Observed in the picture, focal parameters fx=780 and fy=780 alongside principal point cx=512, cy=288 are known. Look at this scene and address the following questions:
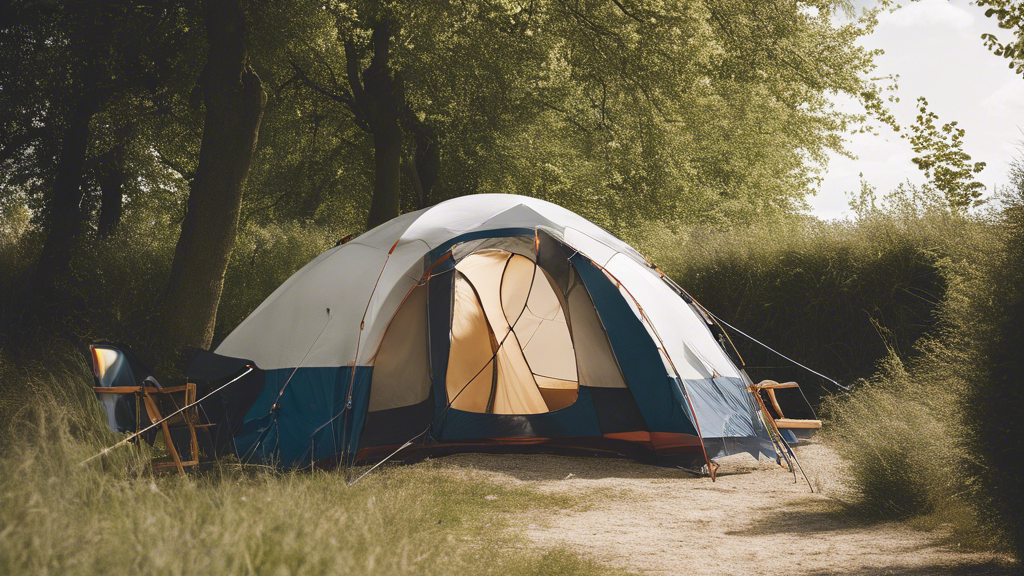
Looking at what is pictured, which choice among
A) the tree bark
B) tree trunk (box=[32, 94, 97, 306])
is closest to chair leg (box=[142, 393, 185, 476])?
tree trunk (box=[32, 94, 97, 306])

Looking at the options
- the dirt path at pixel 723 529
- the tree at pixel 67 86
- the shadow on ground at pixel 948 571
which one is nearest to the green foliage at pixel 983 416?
the shadow on ground at pixel 948 571

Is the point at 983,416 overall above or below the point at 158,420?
above

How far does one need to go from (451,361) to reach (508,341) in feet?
2.17

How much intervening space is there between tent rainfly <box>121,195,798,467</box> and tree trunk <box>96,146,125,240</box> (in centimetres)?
607

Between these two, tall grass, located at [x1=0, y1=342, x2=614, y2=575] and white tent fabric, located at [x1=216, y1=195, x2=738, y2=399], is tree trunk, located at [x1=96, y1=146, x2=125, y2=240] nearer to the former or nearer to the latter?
white tent fabric, located at [x1=216, y1=195, x2=738, y2=399]

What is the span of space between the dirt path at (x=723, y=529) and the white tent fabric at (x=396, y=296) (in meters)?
0.88

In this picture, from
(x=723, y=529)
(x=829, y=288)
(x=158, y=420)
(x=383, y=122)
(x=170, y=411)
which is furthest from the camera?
(x=383, y=122)

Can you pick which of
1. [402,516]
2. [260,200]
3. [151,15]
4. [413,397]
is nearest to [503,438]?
[413,397]

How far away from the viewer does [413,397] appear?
6.24 m

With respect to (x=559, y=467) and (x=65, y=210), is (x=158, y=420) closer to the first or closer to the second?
(x=559, y=467)

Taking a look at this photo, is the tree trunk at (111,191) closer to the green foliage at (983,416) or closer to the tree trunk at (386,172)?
the tree trunk at (386,172)

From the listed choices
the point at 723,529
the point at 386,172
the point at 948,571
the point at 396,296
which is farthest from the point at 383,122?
the point at 948,571

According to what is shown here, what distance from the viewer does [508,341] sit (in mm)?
7352

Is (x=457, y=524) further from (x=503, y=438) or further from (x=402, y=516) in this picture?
(x=503, y=438)
